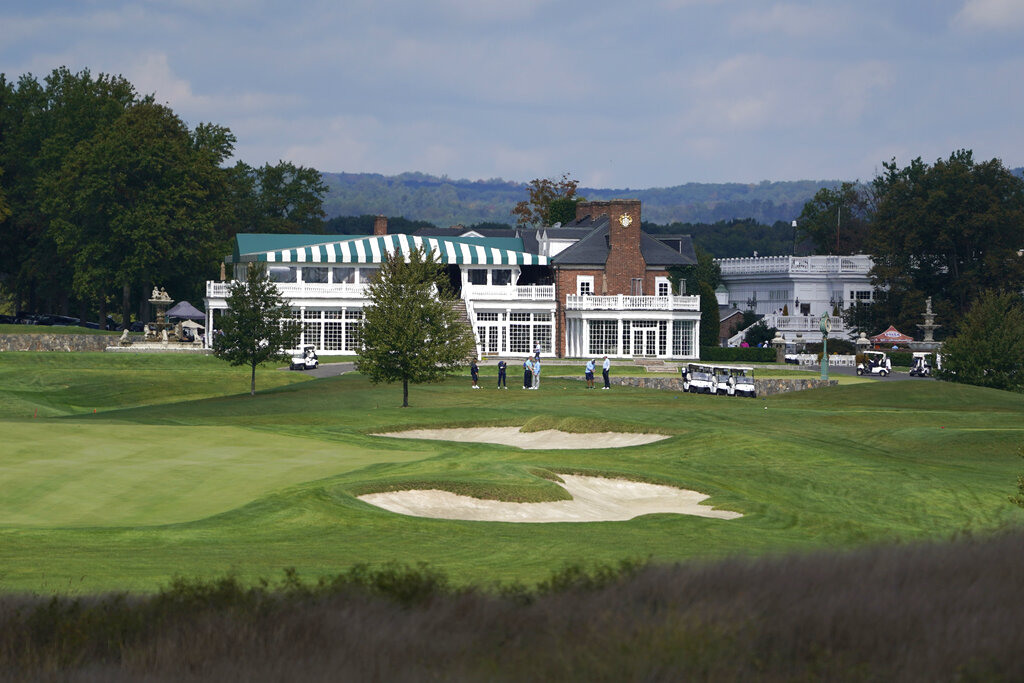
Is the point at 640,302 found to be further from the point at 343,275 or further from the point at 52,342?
the point at 52,342

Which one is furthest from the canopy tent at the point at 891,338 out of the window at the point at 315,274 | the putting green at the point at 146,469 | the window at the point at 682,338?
the putting green at the point at 146,469

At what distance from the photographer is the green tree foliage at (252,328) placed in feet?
185

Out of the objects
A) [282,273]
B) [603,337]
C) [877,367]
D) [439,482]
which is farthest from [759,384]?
[439,482]

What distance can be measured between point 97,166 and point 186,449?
68.3m

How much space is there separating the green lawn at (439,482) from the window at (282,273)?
4133cm

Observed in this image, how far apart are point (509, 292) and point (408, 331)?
4223cm

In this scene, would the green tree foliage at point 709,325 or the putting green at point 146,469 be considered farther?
the green tree foliage at point 709,325

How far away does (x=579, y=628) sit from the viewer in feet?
30.9

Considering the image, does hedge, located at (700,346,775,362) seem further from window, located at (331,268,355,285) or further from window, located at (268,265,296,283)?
window, located at (268,265,296,283)

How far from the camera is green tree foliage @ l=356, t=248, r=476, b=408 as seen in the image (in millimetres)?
48344

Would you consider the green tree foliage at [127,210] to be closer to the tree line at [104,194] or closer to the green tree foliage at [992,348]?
the tree line at [104,194]

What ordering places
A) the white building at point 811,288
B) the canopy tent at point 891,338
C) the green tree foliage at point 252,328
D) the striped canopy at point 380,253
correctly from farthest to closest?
the white building at point 811,288 → the canopy tent at point 891,338 → the striped canopy at point 380,253 → the green tree foliage at point 252,328

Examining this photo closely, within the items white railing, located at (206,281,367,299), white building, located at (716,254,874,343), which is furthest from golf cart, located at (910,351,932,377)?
white railing, located at (206,281,367,299)

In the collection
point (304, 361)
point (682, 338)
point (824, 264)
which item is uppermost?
point (824, 264)
